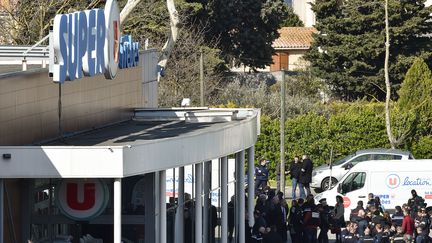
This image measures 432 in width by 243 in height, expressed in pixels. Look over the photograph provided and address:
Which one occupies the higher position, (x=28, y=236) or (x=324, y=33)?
(x=324, y=33)

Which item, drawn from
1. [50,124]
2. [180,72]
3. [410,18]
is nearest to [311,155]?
[180,72]

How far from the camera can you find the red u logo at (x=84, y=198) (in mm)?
19734

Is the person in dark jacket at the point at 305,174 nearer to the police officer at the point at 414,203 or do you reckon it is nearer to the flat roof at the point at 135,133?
the police officer at the point at 414,203

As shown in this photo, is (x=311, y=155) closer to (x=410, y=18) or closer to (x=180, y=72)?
(x=180, y=72)

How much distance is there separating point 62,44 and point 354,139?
2829cm

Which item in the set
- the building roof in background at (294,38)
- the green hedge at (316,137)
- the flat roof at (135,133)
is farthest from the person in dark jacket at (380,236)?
the building roof in background at (294,38)

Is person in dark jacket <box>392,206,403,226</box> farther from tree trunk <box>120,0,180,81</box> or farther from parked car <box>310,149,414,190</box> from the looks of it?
parked car <box>310,149,414,190</box>

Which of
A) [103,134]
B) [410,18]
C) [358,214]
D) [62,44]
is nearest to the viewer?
[62,44]

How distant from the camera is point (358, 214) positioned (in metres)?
28.8

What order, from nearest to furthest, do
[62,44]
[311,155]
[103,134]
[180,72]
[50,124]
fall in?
[62,44] → [50,124] → [103,134] → [311,155] → [180,72]

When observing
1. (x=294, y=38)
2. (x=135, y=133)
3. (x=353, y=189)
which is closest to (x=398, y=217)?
(x=353, y=189)

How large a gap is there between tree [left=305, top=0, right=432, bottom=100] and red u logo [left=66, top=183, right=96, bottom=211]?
4001cm

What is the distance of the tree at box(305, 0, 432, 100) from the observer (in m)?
59.0

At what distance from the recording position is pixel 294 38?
85.6 meters
